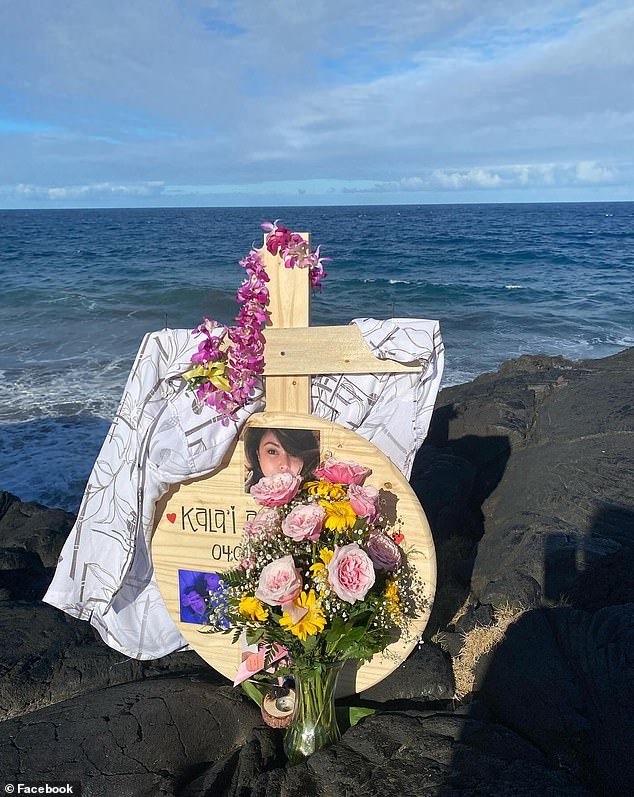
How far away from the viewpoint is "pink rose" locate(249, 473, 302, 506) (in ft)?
9.99

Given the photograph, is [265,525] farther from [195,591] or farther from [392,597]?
[195,591]

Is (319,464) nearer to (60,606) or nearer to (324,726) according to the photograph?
(324,726)

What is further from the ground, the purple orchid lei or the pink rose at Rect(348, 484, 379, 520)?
the purple orchid lei

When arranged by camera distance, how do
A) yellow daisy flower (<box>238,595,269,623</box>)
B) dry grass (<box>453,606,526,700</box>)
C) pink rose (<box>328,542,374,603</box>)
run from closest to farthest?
1. pink rose (<box>328,542,374,603</box>)
2. yellow daisy flower (<box>238,595,269,623</box>)
3. dry grass (<box>453,606,526,700</box>)

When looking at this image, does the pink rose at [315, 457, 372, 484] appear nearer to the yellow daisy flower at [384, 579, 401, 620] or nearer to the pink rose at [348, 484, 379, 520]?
the pink rose at [348, 484, 379, 520]

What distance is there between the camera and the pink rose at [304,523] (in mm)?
2859

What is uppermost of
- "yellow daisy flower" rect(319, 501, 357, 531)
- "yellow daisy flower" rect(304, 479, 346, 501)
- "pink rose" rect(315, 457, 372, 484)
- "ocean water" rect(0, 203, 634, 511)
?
"pink rose" rect(315, 457, 372, 484)

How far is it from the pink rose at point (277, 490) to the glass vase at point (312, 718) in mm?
850

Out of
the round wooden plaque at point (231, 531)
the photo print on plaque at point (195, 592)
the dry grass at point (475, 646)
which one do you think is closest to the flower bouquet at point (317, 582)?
the round wooden plaque at point (231, 531)

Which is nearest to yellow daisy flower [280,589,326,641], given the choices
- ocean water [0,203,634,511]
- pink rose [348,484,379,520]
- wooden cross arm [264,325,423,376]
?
pink rose [348,484,379,520]

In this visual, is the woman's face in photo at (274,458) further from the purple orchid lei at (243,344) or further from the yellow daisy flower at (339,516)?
the yellow daisy flower at (339,516)

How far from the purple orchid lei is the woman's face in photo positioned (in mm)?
227

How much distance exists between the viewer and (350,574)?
9.11ft

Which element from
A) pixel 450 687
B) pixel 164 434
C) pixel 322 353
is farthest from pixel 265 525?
pixel 450 687
